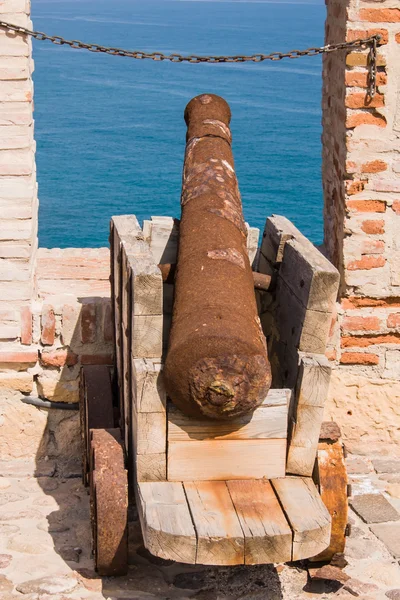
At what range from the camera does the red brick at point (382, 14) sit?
4914mm

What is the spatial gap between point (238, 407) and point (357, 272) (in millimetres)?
1723

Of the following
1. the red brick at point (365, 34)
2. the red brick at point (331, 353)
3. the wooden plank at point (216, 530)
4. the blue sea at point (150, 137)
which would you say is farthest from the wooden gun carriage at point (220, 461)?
the blue sea at point (150, 137)

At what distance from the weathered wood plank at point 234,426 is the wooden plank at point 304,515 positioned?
0.21 meters

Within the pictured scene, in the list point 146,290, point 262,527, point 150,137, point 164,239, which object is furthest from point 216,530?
point 150,137

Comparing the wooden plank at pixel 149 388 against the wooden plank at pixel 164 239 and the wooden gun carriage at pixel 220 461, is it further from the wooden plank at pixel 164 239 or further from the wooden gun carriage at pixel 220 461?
the wooden plank at pixel 164 239

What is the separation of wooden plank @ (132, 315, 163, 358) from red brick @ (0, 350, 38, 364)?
49.8 inches

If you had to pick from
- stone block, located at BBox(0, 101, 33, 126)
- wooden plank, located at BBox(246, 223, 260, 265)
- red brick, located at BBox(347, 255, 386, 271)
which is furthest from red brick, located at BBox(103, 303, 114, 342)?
red brick, located at BBox(347, 255, 386, 271)

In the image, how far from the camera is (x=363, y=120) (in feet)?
16.5

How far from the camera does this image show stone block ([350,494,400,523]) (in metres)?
4.73

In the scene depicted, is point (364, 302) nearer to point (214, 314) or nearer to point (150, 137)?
point (214, 314)

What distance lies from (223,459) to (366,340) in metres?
1.60

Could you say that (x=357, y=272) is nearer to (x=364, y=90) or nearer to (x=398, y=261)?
(x=398, y=261)

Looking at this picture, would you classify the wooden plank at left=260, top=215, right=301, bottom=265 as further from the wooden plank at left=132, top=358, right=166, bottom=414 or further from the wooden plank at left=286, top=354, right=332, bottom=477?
the wooden plank at left=132, top=358, right=166, bottom=414

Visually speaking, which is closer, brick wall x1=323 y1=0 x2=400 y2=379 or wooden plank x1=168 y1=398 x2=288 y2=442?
wooden plank x1=168 y1=398 x2=288 y2=442
